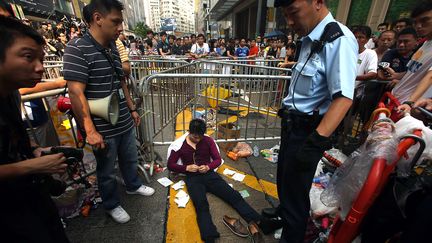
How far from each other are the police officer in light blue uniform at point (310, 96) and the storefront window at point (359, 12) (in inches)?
405

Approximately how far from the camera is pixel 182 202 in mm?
2730

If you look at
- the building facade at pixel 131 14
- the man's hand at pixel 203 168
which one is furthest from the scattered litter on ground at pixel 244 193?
the building facade at pixel 131 14

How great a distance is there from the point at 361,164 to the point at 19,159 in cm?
217

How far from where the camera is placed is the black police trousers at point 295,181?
1.75m

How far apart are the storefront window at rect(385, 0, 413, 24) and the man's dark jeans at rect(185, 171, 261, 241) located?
30.9 ft

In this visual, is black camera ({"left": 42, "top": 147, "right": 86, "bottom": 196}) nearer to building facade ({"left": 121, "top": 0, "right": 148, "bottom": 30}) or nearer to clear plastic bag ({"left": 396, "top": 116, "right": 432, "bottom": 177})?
clear plastic bag ({"left": 396, "top": 116, "right": 432, "bottom": 177})

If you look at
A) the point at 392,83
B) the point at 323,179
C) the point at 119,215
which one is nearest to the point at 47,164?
the point at 119,215

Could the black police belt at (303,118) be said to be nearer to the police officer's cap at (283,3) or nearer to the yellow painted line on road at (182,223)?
the police officer's cap at (283,3)

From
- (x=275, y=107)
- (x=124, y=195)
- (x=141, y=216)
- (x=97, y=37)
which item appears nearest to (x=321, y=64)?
(x=97, y=37)

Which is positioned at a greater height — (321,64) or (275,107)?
(321,64)

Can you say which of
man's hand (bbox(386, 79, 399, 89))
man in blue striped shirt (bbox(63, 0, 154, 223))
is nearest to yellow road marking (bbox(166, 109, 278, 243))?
man in blue striped shirt (bbox(63, 0, 154, 223))

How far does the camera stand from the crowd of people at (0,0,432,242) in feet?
3.92

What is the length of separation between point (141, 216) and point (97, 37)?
1999 mm

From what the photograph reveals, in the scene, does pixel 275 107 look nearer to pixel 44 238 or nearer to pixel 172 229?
pixel 172 229
